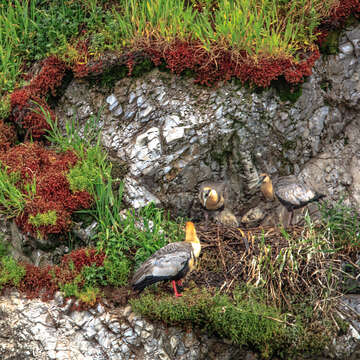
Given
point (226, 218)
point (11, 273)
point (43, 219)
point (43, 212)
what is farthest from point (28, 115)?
point (226, 218)

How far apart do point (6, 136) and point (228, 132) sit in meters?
3.55

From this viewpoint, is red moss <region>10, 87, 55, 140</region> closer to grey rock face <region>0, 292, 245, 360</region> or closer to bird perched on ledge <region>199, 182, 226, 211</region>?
bird perched on ledge <region>199, 182, 226, 211</region>

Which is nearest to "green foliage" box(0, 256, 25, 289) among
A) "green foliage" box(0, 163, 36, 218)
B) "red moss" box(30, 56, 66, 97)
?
"green foliage" box(0, 163, 36, 218)

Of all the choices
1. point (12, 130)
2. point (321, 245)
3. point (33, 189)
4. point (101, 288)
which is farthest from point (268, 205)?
point (12, 130)

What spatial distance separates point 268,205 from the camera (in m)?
8.42

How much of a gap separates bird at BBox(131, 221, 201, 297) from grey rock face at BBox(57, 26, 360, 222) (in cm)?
153

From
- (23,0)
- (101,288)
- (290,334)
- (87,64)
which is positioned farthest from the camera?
(23,0)

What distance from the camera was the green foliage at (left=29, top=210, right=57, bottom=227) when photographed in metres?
7.19

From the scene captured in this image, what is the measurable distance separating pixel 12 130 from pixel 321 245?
16.8ft

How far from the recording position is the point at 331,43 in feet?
29.1

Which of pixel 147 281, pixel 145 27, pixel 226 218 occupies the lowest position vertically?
pixel 226 218

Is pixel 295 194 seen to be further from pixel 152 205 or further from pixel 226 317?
pixel 226 317

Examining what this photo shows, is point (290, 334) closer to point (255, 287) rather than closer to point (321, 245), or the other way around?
point (255, 287)

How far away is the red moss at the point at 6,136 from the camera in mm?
8375
